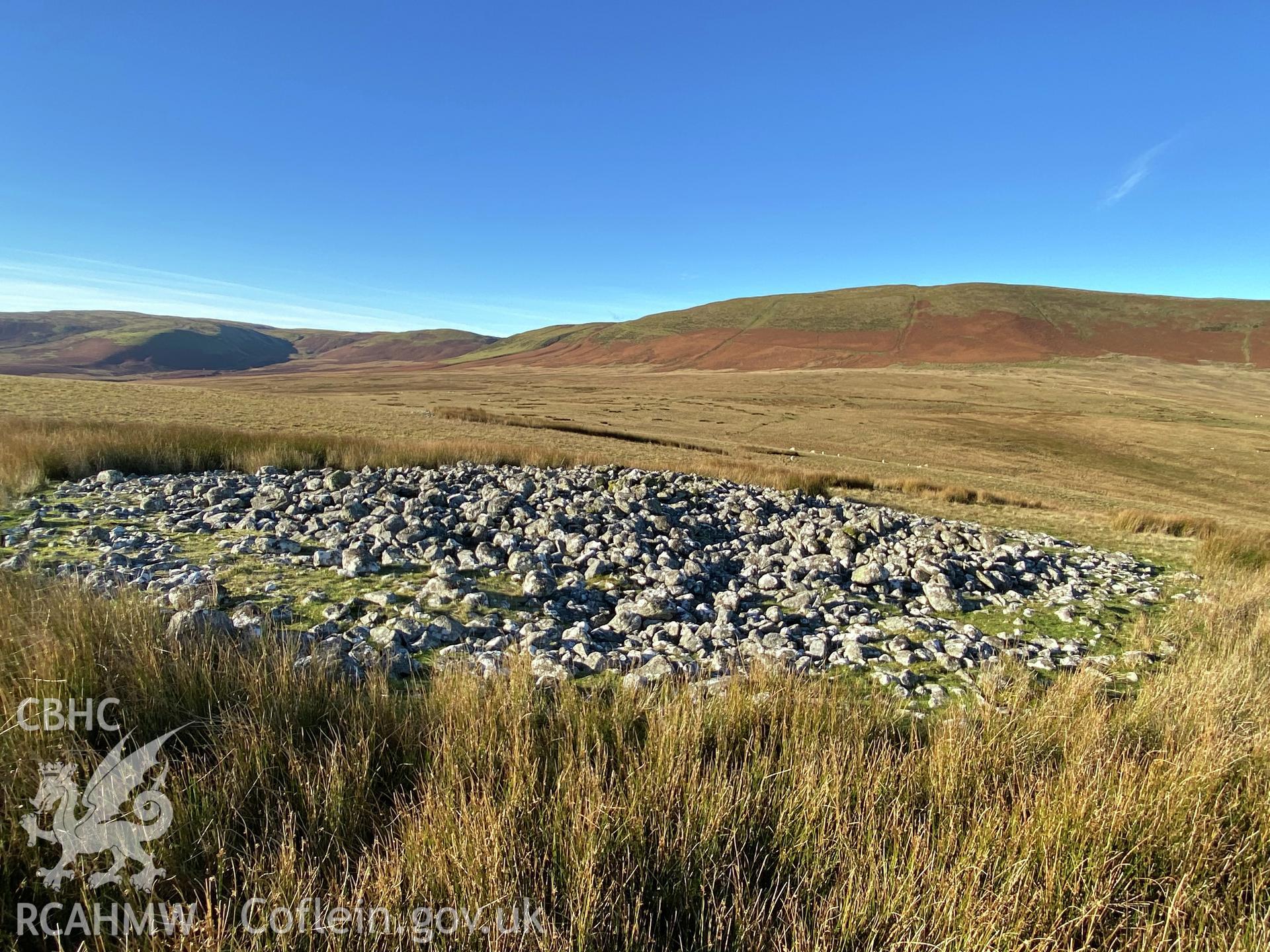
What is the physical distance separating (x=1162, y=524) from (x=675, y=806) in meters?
22.7

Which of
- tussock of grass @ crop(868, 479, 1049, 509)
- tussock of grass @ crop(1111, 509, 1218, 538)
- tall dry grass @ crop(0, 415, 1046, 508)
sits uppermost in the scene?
tall dry grass @ crop(0, 415, 1046, 508)

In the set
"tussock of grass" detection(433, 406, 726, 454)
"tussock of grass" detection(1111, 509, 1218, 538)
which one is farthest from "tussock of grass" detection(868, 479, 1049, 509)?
"tussock of grass" detection(433, 406, 726, 454)

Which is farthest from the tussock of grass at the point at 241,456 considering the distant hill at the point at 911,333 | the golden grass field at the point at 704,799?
the distant hill at the point at 911,333

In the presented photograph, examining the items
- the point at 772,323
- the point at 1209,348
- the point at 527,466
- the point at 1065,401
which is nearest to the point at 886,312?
the point at 772,323

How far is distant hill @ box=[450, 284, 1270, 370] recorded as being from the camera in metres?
117

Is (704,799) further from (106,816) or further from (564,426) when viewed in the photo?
(564,426)

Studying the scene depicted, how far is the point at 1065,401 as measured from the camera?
69000 millimetres

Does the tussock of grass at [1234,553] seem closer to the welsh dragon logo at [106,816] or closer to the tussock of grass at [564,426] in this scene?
the welsh dragon logo at [106,816]

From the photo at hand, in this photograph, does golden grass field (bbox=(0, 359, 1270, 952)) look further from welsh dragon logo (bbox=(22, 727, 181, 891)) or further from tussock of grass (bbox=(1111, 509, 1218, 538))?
tussock of grass (bbox=(1111, 509, 1218, 538))

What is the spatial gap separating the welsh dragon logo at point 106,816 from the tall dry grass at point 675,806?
0.07m

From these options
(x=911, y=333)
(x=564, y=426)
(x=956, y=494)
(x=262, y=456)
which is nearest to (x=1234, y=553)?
(x=956, y=494)

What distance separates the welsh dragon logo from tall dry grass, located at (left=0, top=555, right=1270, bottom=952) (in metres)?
0.07

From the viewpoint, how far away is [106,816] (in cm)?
253

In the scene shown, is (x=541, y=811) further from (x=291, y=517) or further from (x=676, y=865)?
(x=291, y=517)
